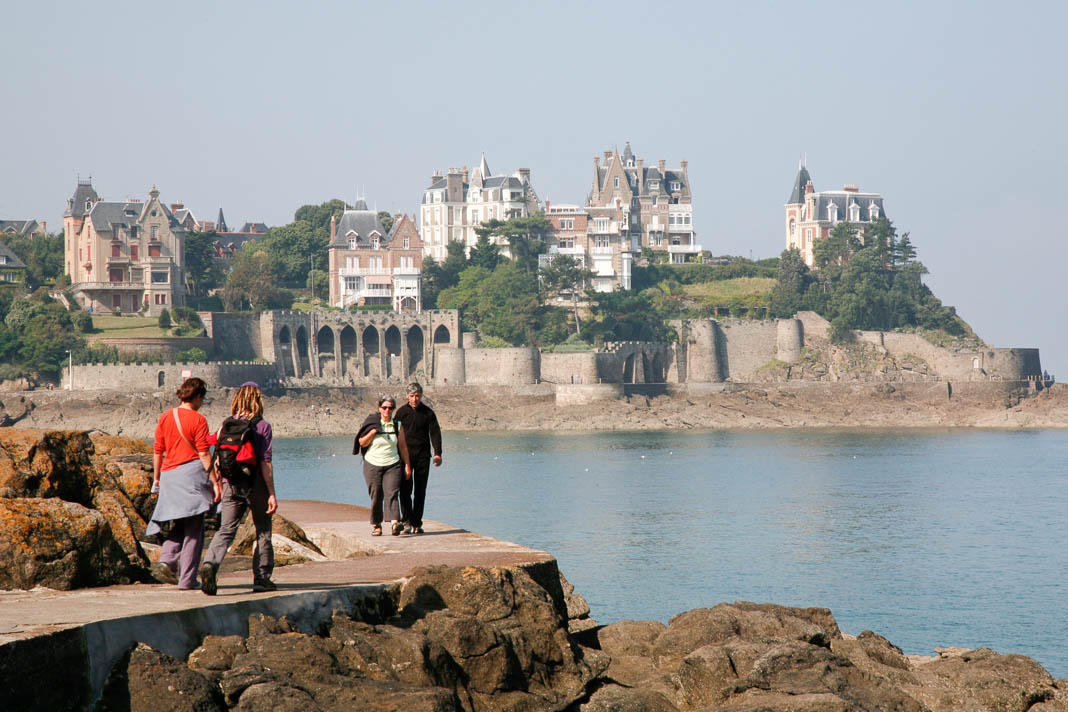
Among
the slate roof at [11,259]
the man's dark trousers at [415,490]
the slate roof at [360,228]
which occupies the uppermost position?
the slate roof at [360,228]

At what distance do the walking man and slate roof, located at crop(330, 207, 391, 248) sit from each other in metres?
70.1

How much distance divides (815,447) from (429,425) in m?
52.9

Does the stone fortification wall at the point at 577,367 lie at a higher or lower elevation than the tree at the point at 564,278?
lower

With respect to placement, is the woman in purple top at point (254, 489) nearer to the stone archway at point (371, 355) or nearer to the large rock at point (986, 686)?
the large rock at point (986, 686)

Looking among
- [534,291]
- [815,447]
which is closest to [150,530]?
[815,447]

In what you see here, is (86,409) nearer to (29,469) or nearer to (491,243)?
(491,243)

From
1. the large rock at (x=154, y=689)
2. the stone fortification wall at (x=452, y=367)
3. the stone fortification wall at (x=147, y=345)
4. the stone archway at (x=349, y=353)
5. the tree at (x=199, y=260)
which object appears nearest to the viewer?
the large rock at (x=154, y=689)

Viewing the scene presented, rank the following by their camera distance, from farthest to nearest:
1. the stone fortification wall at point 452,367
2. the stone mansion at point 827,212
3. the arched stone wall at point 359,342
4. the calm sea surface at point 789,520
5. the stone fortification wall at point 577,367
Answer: the stone mansion at point 827,212 < the stone fortification wall at point 452,367 < the stone fortification wall at point 577,367 < the arched stone wall at point 359,342 < the calm sea surface at point 789,520

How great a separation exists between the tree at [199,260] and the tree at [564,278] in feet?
65.4

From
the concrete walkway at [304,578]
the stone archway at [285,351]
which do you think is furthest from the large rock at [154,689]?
the stone archway at [285,351]

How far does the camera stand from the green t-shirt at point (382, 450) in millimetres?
12812

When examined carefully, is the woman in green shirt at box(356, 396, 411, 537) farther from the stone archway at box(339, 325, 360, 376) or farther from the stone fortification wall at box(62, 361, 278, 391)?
the stone archway at box(339, 325, 360, 376)

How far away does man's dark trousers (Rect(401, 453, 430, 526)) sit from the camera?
12.6 metres

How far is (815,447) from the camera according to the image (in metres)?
63.7
